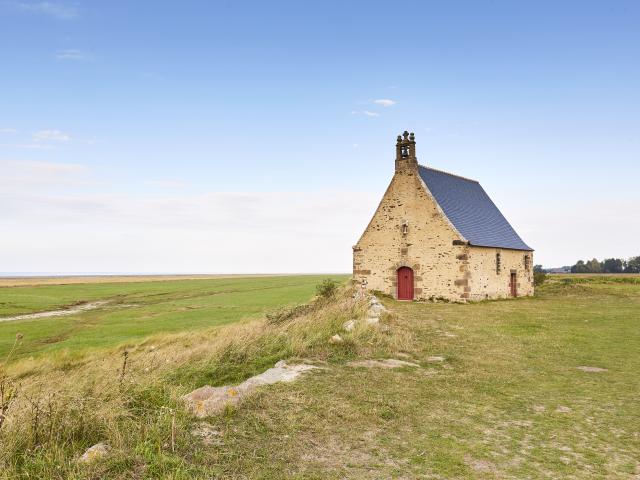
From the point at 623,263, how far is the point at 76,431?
374 feet

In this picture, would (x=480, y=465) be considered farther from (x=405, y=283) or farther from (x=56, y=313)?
(x=56, y=313)

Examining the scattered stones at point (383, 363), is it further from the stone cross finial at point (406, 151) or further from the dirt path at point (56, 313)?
the dirt path at point (56, 313)

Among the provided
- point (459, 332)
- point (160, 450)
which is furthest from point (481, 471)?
point (459, 332)

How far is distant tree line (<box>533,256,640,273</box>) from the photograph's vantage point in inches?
3769

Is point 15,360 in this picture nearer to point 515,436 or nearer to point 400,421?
point 400,421

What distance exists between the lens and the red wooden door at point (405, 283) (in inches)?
1227

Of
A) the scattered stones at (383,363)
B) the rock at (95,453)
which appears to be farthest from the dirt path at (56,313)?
the rock at (95,453)

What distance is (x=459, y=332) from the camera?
17.0m

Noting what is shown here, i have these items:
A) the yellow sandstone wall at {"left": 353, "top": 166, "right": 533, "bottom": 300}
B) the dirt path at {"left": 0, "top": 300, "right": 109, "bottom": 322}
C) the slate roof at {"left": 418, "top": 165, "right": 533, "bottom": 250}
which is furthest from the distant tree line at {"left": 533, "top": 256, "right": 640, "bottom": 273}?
the dirt path at {"left": 0, "top": 300, "right": 109, "bottom": 322}

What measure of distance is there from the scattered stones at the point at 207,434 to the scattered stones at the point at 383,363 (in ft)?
16.7

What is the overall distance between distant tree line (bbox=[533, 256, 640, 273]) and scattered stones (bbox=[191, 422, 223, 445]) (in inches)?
3906

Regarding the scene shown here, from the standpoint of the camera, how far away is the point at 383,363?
439 inches

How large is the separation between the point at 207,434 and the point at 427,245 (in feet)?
84.6

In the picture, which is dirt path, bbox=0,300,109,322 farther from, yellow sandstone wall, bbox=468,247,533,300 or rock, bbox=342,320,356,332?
yellow sandstone wall, bbox=468,247,533,300
